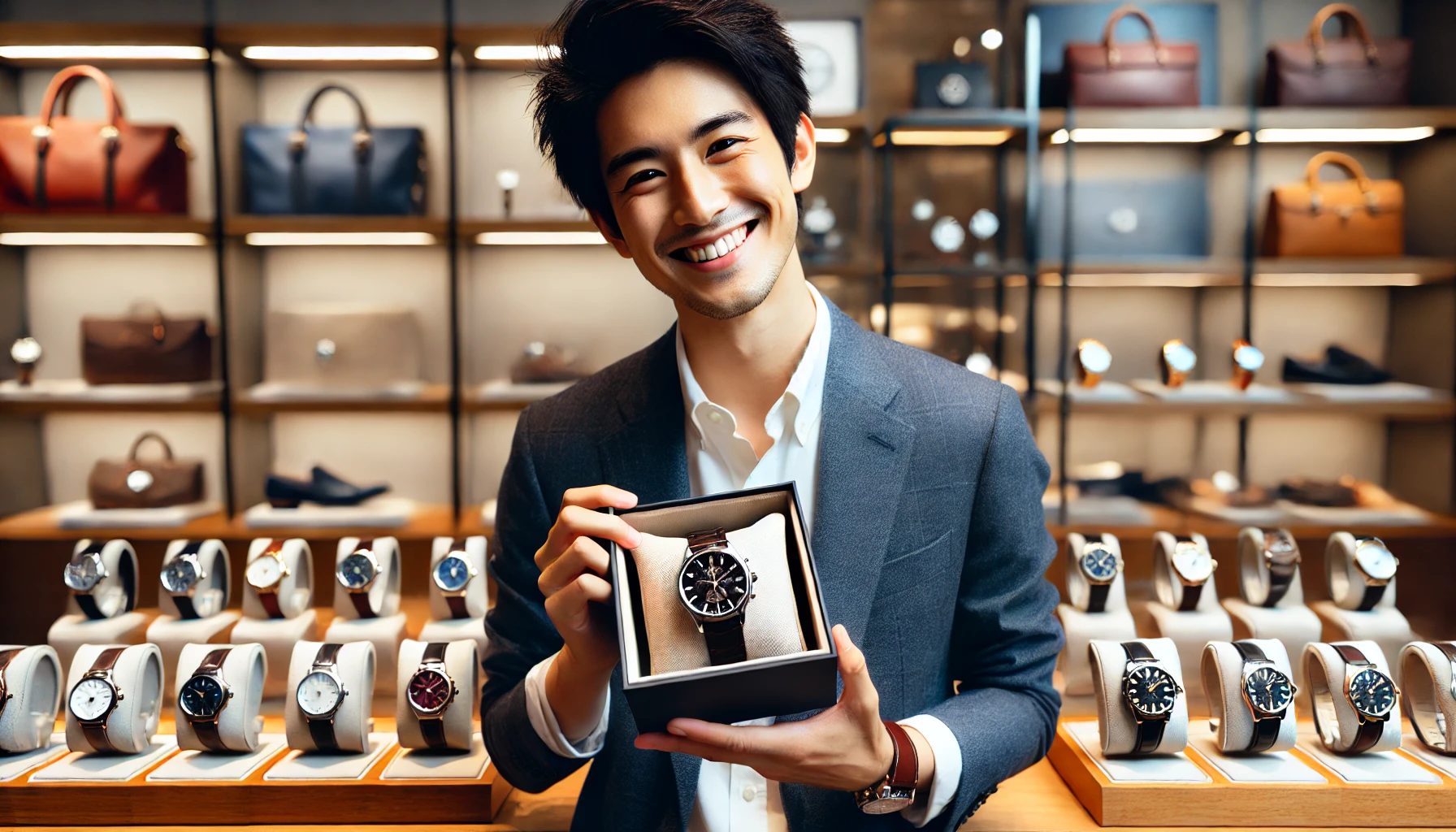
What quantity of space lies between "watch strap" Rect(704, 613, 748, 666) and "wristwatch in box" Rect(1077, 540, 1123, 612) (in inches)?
52.4

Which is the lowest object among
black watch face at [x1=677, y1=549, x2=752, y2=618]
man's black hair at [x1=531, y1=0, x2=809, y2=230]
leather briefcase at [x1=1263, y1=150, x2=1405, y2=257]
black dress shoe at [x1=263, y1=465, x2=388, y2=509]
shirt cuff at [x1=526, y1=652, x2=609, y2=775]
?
black dress shoe at [x1=263, y1=465, x2=388, y2=509]

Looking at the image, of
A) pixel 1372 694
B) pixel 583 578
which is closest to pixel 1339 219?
pixel 1372 694

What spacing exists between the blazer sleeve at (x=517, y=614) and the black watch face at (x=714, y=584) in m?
0.33

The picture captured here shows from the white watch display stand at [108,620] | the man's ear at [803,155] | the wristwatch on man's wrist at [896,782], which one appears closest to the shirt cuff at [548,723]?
the wristwatch on man's wrist at [896,782]

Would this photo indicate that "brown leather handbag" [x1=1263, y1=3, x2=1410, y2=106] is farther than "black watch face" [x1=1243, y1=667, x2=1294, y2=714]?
Yes

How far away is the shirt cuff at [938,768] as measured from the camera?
108 centimetres

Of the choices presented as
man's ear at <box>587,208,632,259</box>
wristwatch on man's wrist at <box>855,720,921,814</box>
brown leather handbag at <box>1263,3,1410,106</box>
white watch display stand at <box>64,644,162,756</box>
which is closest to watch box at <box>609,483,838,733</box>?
wristwatch on man's wrist at <box>855,720,921,814</box>

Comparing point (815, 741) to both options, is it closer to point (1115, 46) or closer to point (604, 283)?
point (604, 283)

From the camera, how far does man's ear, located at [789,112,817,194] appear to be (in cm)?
125

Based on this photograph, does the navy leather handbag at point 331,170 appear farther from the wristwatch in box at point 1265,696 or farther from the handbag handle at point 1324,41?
the handbag handle at point 1324,41

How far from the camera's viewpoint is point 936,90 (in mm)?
3674

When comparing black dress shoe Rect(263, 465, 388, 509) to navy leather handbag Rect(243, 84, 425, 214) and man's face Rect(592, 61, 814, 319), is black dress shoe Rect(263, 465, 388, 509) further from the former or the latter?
man's face Rect(592, 61, 814, 319)

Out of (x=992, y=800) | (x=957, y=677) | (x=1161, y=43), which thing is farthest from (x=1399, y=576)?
(x=957, y=677)

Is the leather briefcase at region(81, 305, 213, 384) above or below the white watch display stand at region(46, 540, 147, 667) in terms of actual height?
above
